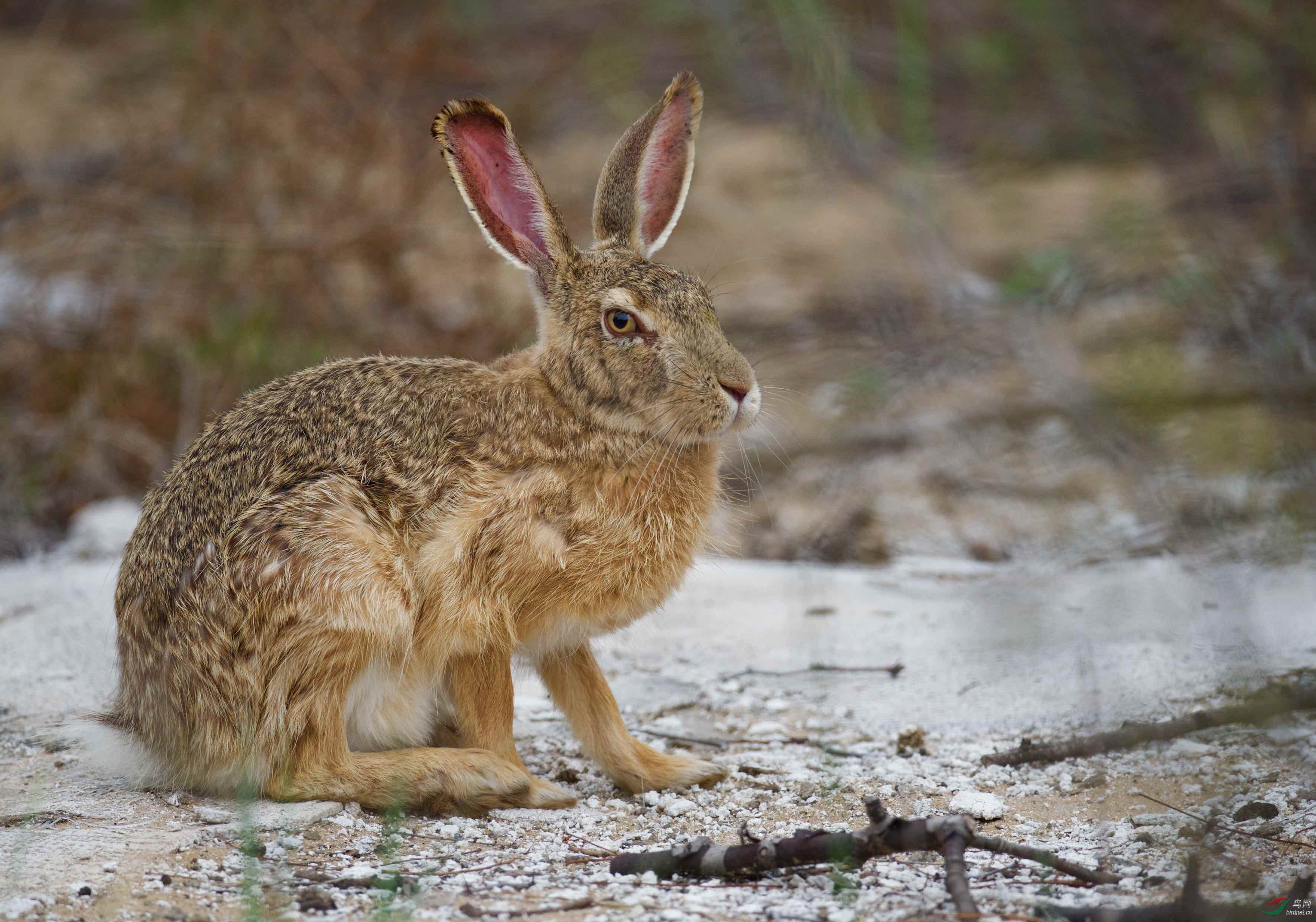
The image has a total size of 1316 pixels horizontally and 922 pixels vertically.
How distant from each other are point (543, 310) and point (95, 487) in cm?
288

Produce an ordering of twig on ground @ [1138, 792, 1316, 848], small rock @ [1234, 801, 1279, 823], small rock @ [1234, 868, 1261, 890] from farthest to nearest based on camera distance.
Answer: small rock @ [1234, 801, 1279, 823], twig on ground @ [1138, 792, 1316, 848], small rock @ [1234, 868, 1261, 890]

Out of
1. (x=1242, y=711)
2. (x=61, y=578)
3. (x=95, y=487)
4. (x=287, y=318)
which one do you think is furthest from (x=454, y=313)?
(x=1242, y=711)

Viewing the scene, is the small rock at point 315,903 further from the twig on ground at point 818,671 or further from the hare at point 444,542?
the twig on ground at point 818,671

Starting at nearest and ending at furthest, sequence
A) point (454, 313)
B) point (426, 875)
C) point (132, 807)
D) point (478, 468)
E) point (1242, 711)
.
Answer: point (1242, 711)
point (426, 875)
point (132, 807)
point (478, 468)
point (454, 313)

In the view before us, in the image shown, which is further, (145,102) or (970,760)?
(145,102)

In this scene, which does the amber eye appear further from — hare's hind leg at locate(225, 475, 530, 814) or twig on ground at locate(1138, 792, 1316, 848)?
twig on ground at locate(1138, 792, 1316, 848)

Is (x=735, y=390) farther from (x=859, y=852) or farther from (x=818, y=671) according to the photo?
(x=859, y=852)

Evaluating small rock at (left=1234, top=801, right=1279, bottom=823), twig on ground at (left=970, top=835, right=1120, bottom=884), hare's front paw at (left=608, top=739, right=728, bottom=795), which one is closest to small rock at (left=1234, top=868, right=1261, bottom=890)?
twig on ground at (left=970, top=835, right=1120, bottom=884)

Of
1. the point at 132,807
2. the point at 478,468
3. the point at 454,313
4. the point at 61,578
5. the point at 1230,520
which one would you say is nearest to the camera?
the point at 1230,520

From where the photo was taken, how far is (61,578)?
182 inches

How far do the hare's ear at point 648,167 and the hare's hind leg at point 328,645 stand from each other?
1.05 m

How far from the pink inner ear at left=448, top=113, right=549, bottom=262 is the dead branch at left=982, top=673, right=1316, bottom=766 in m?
1.68

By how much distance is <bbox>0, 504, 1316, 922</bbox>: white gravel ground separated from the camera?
231 centimetres

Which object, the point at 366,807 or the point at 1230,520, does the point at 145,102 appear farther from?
the point at 1230,520
